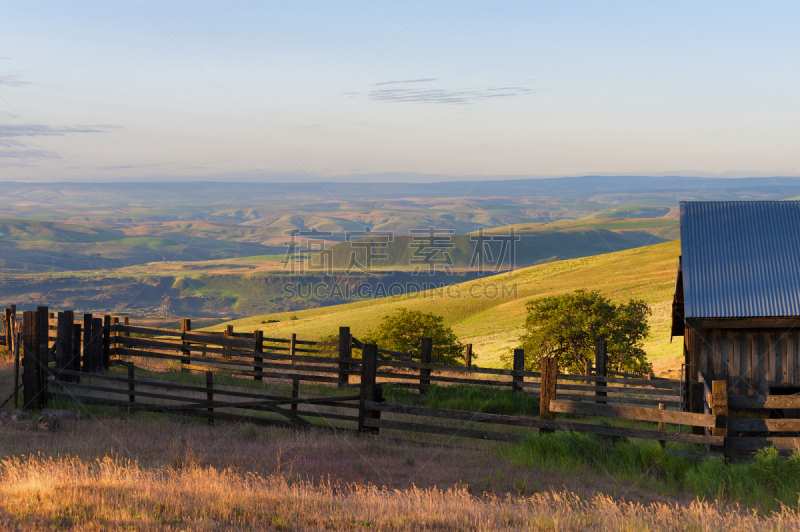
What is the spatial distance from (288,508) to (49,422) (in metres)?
8.15

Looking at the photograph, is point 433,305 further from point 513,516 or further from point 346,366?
point 513,516

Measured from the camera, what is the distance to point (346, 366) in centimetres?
2086

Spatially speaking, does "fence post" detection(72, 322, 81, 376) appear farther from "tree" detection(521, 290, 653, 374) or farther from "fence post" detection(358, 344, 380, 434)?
"tree" detection(521, 290, 653, 374)

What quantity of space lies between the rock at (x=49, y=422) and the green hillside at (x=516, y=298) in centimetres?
3822

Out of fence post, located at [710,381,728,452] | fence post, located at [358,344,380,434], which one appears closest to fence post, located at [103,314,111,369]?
fence post, located at [358,344,380,434]

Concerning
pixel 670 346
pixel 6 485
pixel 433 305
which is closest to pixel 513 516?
pixel 6 485

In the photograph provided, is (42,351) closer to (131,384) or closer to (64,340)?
(64,340)

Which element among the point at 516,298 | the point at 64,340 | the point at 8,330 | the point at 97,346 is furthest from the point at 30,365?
the point at 516,298

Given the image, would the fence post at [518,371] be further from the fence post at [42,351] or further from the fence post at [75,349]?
the fence post at [75,349]

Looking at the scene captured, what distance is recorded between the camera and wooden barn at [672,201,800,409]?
43.5 ft

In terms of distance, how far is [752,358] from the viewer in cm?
1366

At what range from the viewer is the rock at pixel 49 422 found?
13156 mm

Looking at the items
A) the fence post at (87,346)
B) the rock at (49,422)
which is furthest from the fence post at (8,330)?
the rock at (49,422)

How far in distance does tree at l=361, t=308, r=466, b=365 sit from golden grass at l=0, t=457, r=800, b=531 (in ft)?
81.0
